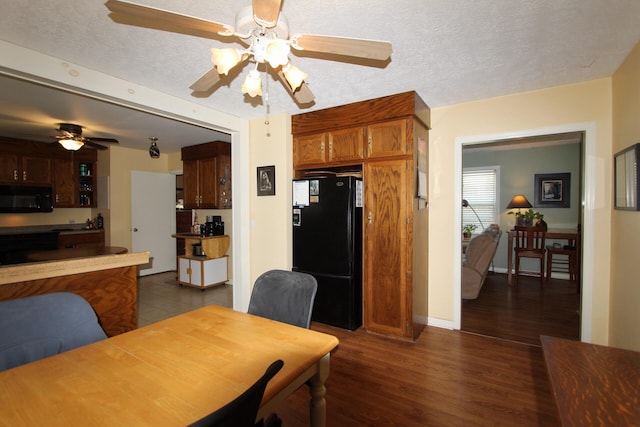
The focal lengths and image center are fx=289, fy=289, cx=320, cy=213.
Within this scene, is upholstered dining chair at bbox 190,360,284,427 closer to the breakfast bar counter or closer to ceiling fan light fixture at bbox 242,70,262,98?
ceiling fan light fixture at bbox 242,70,262,98

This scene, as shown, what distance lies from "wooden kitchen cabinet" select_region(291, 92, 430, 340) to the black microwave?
187 inches

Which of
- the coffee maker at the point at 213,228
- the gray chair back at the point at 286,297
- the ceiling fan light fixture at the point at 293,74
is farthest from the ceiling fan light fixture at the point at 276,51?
the coffee maker at the point at 213,228

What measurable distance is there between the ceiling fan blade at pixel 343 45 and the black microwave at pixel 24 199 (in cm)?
546

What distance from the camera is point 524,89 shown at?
8.59 feet

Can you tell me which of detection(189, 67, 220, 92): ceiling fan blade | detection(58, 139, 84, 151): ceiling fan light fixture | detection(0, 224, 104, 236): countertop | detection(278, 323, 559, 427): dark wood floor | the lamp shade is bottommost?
detection(278, 323, 559, 427): dark wood floor

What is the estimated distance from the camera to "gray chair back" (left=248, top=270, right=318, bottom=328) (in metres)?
1.69

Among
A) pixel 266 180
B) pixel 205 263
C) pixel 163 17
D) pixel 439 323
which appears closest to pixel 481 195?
pixel 439 323

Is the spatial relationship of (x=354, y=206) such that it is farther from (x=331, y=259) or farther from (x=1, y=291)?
(x=1, y=291)

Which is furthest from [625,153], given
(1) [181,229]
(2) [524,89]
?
(1) [181,229]

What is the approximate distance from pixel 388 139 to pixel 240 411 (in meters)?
2.56

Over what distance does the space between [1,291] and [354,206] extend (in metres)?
2.65

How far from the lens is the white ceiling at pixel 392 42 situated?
1.52 metres

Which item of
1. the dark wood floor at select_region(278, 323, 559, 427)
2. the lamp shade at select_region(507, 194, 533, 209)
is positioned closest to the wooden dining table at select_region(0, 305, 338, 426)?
the dark wood floor at select_region(278, 323, 559, 427)

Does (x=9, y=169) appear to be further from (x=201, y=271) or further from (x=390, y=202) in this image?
(x=390, y=202)
